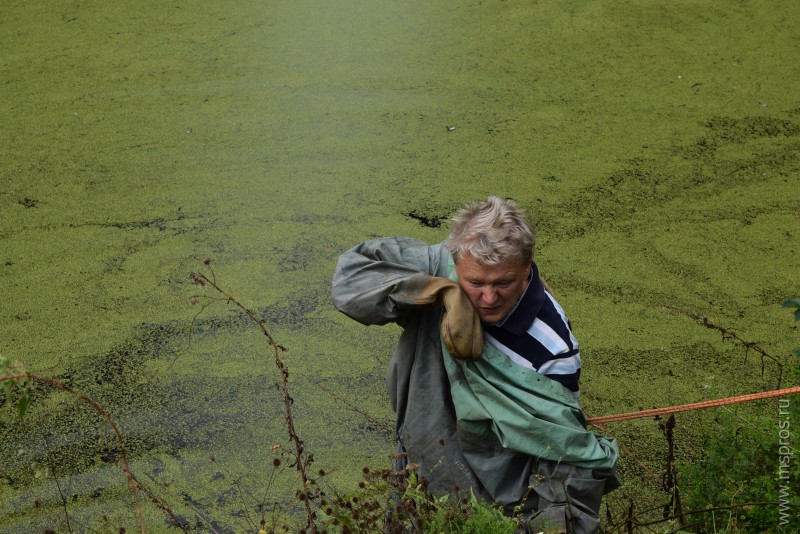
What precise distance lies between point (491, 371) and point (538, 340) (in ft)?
0.33

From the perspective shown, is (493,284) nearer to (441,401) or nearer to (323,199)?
(441,401)

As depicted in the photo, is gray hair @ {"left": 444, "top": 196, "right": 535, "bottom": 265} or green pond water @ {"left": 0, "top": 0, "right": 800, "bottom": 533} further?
green pond water @ {"left": 0, "top": 0, "right": 800, "bottom": 533}

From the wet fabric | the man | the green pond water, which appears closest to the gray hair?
the man

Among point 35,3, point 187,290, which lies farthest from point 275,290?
point 35,3

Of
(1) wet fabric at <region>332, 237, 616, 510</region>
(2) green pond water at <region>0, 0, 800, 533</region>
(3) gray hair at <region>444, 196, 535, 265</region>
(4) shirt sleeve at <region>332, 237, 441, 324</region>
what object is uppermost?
(3) gray hair at <region>444, 196, 535, 265</region>

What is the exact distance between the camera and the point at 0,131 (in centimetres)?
409

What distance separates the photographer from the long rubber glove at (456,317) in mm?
1602

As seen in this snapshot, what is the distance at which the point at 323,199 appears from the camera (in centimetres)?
363

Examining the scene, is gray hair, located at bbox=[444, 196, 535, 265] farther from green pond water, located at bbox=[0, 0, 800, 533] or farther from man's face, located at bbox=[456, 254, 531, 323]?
green pond water, located at bbox=[0, 0, 800, 533]

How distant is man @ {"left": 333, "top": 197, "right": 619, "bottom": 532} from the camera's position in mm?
1608

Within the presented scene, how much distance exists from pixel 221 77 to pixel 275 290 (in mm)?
1636

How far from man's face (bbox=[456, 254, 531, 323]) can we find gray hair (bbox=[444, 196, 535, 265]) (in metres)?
0.01

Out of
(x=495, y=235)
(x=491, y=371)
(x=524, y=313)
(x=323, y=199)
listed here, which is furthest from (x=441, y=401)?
(x=323, y=199)

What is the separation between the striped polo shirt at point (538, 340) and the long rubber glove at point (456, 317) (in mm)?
58
